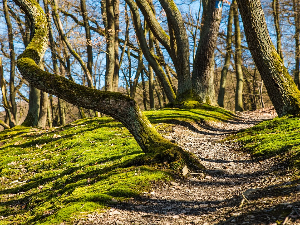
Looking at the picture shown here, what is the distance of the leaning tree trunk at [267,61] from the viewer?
387 inches

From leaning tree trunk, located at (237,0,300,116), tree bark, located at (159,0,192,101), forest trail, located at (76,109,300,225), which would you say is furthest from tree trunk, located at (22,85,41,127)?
leaning tree trunk, located at (237,0,300,116)

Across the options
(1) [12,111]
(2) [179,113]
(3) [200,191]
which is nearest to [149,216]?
(3) [200,191]

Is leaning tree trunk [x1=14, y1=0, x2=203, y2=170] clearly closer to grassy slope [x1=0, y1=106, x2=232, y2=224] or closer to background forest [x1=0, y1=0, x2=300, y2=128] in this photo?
grassy slope [x1=0, y1=106, x2=232, y2=224]

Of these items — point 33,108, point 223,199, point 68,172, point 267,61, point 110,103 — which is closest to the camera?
point 223,199

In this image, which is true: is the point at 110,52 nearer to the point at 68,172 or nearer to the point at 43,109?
the point at 43,109

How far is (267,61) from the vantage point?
9.91 m

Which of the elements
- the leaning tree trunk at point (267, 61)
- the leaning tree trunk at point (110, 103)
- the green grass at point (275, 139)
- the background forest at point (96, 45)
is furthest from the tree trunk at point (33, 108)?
the leaning tree trunk at point (267, 61)

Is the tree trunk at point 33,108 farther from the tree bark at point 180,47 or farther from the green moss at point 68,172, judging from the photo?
the tree bark at point 180,47

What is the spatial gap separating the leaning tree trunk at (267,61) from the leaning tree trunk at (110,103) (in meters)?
5.11

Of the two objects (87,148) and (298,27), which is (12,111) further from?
(298,27)

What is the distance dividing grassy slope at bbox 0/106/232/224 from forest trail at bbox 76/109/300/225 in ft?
1.30

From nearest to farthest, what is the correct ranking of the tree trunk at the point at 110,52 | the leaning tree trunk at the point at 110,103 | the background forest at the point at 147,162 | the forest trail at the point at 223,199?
1. the forest trail at the point at 223,199
2. the background forest at the point at 147,162
3. the leaning tree trunk at the point at 110,103
4. the tree trunk at the point at 110,52

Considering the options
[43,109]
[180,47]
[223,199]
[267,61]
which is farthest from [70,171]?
[180,47]

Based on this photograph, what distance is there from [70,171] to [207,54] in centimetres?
1175
